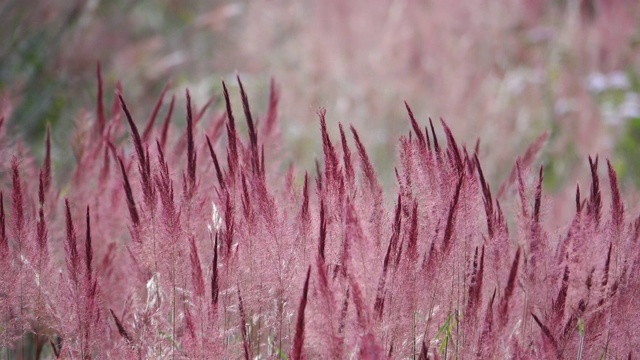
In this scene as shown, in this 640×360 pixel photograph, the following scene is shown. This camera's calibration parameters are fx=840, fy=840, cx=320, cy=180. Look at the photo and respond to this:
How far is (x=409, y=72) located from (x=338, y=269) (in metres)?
3.95

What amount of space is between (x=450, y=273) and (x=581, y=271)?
26 cm

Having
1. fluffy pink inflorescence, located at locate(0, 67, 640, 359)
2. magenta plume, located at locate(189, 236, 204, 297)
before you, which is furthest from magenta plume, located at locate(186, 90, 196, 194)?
magenta plume, located at locate(189, 236, 204, 297)

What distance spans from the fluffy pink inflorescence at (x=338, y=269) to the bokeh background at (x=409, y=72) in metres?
2.59

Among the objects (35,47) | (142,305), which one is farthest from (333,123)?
(142,305)

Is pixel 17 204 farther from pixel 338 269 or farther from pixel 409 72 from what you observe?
pixel 409 72

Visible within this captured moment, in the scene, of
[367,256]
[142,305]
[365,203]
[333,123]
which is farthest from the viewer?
[333,123]

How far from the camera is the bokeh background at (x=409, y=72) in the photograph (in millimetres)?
4262

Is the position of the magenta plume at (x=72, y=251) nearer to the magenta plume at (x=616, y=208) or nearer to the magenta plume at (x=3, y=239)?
the magenta plume at (x=3, y=239)

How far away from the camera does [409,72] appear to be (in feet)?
17.3

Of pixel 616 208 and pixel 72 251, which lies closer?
pixel 72 251

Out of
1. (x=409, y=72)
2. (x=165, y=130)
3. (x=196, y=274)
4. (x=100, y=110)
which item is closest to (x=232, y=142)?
(x=196, y=274)

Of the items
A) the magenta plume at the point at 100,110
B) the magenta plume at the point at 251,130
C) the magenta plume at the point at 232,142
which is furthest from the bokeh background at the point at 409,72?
the magenta plume at the point at 232,142

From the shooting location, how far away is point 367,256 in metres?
1.30

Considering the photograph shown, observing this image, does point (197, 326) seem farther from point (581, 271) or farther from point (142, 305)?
point (581, 271)
